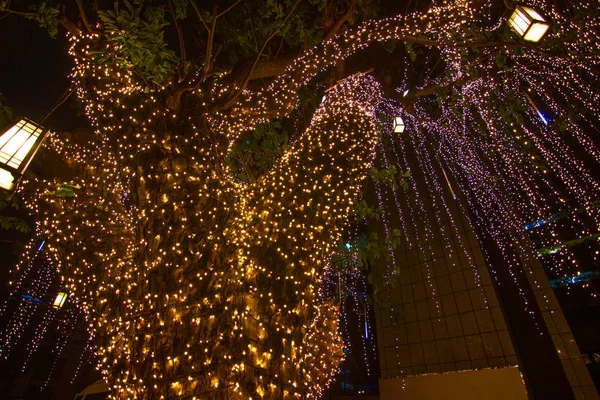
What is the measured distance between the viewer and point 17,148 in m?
2.12

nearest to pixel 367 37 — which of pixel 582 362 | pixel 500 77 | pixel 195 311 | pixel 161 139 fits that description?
pixel 161 139

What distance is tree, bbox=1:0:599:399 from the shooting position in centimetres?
212

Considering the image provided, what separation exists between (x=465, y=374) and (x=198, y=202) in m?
3.97

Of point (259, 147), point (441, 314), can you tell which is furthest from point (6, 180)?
point (441, 314)

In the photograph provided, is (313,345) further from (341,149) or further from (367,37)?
(367,37)

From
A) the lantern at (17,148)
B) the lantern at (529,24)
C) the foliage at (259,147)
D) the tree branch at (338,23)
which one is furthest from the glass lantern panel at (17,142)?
the lantern at (529,24)

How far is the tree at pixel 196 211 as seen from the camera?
212 cm

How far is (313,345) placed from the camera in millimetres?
3139

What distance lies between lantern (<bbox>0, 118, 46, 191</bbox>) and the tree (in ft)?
1.79

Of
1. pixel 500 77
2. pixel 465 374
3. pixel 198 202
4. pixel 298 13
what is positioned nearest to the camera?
pixel 198 202

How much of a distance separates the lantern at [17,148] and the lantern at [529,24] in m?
4.40

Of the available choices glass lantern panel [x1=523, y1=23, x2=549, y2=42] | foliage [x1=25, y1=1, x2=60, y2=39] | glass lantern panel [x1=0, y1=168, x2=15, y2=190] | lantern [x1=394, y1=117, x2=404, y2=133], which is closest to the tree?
foliage [x1=25, y1=1, x2=60, y2=39]

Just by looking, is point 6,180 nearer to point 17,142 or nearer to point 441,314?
point 17,142

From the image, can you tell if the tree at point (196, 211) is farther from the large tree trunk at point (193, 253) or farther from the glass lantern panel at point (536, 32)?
the glass lantern panel at point (536, 32)
